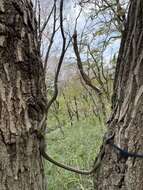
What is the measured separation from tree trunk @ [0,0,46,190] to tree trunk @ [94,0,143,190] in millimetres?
811

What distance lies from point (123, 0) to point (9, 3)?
4.46 m

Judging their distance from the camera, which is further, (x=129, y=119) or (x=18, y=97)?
(x=129, y=119)

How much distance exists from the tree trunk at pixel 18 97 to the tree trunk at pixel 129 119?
0.81 meters

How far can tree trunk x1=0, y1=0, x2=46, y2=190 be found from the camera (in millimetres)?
977

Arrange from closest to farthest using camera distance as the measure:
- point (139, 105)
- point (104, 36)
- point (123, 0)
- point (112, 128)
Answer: point (139, 105)
point (112, 128)
point (123, 0)
point (104, 36)

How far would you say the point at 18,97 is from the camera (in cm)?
100

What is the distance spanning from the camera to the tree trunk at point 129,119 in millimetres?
1764

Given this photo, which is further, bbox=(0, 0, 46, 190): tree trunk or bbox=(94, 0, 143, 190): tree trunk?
bbox=(94, 0, 143, 190): tree trunk

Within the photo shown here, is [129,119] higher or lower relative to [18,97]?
lower

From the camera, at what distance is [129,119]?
1782 millimetres

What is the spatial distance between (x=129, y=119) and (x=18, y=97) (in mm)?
890

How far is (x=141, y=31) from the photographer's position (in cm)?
179

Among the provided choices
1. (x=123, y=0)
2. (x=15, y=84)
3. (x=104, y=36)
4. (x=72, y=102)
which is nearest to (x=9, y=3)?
(x=15, y=84)

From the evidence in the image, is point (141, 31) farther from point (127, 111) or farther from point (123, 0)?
point (123, 0)
